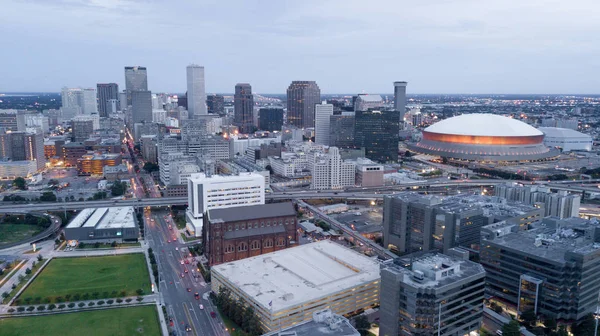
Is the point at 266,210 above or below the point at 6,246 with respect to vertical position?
above

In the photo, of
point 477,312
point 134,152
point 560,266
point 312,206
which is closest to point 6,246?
point 312,206

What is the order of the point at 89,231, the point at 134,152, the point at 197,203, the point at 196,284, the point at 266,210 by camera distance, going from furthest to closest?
the point at 134,152
the point at 197,203
the point at 89,231
the point at 266,210
the point at 196,284

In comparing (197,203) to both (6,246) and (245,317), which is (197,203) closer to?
(6,246)

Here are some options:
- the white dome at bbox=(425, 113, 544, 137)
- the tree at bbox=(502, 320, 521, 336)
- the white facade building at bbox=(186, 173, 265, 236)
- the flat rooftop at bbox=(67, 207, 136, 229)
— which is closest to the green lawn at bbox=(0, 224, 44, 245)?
the flat rooftop at bbox=(67, 207, 136, 229)

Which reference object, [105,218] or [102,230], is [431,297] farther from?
[105,218]

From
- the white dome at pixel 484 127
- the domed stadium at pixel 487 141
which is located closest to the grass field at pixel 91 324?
the domed stadium at pixel 487 141

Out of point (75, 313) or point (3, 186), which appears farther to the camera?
point (3, 186)

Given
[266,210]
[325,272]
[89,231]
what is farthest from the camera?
[89,231]

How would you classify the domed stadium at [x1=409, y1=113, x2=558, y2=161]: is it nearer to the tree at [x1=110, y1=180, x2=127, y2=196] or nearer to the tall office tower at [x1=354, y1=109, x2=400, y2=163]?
the tall office tower at [x1=354, y1=109, x2=400, y2=163]
